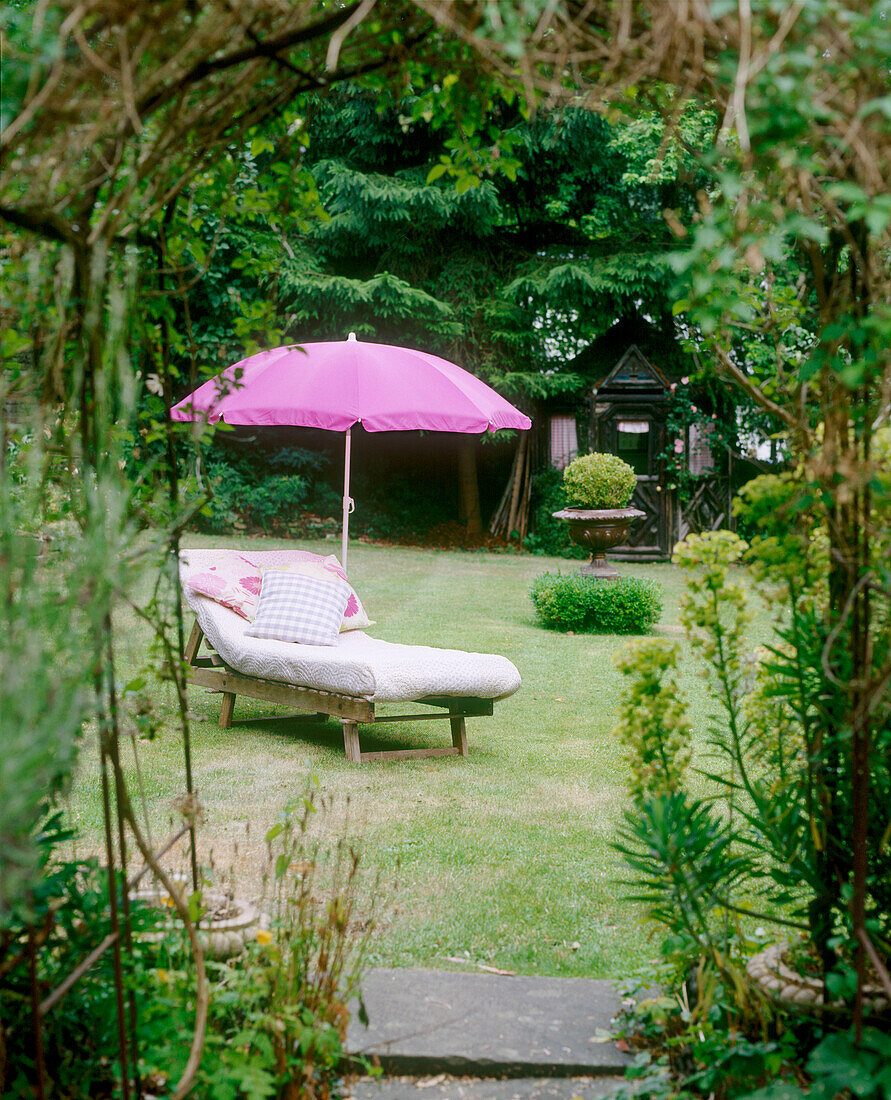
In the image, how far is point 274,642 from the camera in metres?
5.23

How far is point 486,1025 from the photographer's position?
2336 millimetres

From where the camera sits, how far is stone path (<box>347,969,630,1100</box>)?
216 centimetres

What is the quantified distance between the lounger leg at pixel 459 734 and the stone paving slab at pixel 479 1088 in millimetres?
2805

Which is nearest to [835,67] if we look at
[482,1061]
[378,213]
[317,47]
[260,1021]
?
[317,47]

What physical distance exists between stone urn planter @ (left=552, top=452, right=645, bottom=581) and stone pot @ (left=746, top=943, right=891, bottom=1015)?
894cm

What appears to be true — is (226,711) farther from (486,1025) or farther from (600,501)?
(600,501)

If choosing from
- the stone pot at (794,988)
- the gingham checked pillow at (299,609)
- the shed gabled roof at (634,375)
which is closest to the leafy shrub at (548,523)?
the shed gabled roof at (634,375)

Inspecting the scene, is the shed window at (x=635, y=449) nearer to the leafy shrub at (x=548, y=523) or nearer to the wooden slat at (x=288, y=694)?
the leafy shrub at (x=548, y=523)

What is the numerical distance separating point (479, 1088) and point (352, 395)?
4387mm

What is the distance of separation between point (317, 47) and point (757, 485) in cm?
131

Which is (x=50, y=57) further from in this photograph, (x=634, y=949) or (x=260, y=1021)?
(x=634, y=949)

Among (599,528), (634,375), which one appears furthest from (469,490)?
(599,528)

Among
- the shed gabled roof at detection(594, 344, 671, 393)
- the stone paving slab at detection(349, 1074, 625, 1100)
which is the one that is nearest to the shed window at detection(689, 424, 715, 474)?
the shed gabled roof at detection(594, 344, 671, 393)

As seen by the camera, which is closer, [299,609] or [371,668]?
[371,668]
